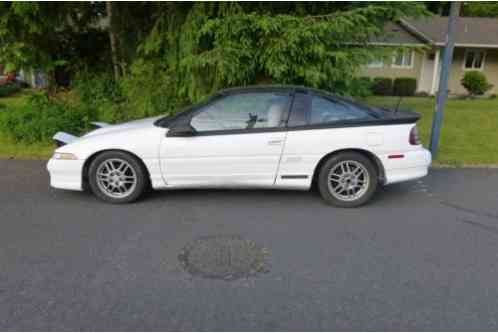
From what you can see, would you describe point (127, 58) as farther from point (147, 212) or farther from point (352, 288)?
point (352, 288)

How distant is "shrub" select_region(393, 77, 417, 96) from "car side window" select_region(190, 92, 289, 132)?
1745 centimetres

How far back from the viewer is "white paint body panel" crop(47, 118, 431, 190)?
4.16 m

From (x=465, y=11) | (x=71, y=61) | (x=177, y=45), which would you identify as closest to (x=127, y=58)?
(x=71, y=61)

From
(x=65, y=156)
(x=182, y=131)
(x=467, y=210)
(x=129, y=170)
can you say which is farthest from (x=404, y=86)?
(x=65, y=156)

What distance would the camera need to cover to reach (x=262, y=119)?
168 inches

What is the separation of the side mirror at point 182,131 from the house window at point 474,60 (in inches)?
863

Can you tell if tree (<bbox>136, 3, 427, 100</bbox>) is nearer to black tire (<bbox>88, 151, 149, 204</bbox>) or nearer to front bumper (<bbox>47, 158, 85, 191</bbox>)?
black tire (<bbox>88, 151, 149, 204</bbox>)

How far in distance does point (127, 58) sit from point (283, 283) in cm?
806

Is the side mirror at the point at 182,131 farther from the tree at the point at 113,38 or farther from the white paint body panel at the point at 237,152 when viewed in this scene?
the tree at the point at 113,38

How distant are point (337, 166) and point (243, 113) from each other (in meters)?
1.28

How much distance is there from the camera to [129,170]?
4.30 m

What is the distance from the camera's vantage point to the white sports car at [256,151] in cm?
417

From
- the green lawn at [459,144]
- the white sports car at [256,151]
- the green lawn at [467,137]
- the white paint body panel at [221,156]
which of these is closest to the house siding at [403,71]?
the green lawn at [467,137]

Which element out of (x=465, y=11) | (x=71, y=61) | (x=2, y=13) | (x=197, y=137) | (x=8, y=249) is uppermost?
(x=465, y=11)
